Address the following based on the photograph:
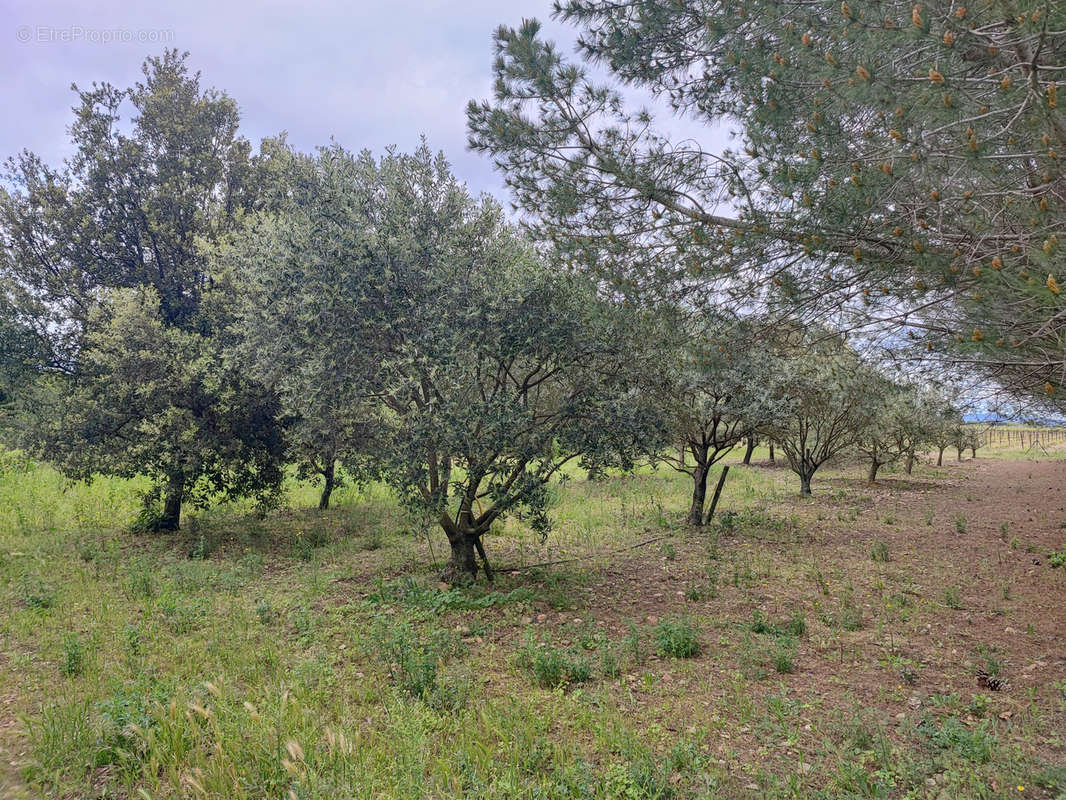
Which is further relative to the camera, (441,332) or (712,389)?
(712,389)

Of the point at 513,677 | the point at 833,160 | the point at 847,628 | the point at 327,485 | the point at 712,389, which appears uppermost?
the point at 833,160

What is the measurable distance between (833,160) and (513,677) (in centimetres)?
515

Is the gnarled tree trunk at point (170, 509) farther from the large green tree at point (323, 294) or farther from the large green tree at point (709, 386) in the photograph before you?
the large green tree at point (709, 386)

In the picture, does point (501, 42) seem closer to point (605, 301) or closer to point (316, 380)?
point (605, 301)

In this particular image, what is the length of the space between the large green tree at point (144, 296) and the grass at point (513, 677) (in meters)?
1.98

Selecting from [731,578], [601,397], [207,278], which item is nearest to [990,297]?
[601,397]

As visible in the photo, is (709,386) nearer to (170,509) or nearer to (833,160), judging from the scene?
(833,160)

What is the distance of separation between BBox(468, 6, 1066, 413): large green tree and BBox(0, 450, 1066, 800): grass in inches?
111

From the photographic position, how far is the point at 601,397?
7625 mm

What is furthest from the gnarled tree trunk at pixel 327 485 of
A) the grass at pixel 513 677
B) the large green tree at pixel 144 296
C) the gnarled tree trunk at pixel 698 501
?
the gnarled tree trunk at pixel 698 501

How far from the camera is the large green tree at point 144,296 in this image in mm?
10555

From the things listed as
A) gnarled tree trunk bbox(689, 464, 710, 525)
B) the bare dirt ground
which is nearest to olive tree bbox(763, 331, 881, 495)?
gnarled tree trunk bbox(689, 464, 710, 525)

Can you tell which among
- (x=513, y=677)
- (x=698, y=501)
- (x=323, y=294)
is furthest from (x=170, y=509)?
(x=698, y=501)

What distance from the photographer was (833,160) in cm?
449
